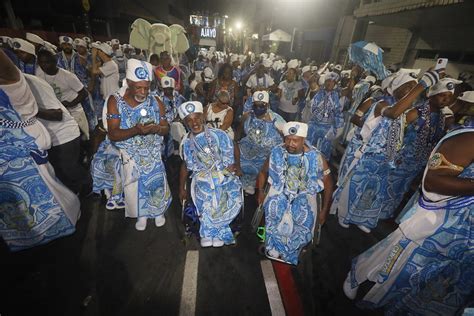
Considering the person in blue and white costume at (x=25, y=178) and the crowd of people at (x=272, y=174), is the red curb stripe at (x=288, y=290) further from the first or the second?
the person in blue and white costume at (x=25, y=178)

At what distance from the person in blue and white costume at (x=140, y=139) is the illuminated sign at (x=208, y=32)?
1351 inches

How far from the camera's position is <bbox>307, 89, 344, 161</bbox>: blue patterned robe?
5.45m

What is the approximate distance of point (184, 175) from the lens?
316 centimetres

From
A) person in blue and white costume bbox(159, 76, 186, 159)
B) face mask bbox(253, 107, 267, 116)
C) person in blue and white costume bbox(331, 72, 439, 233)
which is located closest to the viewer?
person in blue and white costume bbox(331, 72, 439, 233)

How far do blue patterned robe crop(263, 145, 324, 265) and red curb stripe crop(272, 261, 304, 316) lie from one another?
29 centimetres

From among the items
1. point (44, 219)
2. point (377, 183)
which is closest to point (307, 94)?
point (377, 183)

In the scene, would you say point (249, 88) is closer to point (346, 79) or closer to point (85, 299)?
point (346, 79)

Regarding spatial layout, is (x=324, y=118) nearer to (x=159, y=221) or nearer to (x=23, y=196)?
(x=159, y=221)

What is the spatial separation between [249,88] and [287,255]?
5.84 meters

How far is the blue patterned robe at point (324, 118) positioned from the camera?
5.45m

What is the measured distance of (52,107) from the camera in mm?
3168

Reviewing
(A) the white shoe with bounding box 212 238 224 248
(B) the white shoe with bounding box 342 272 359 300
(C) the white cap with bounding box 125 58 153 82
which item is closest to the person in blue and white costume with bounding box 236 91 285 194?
(A) the white shoe with bounding box 212 238 224 248

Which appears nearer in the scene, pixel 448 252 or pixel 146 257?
pixel 448 252

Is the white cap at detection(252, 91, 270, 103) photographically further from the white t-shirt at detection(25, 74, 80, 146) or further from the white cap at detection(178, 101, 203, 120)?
the white t-shirt at detection(25, 74, 80, 146)
